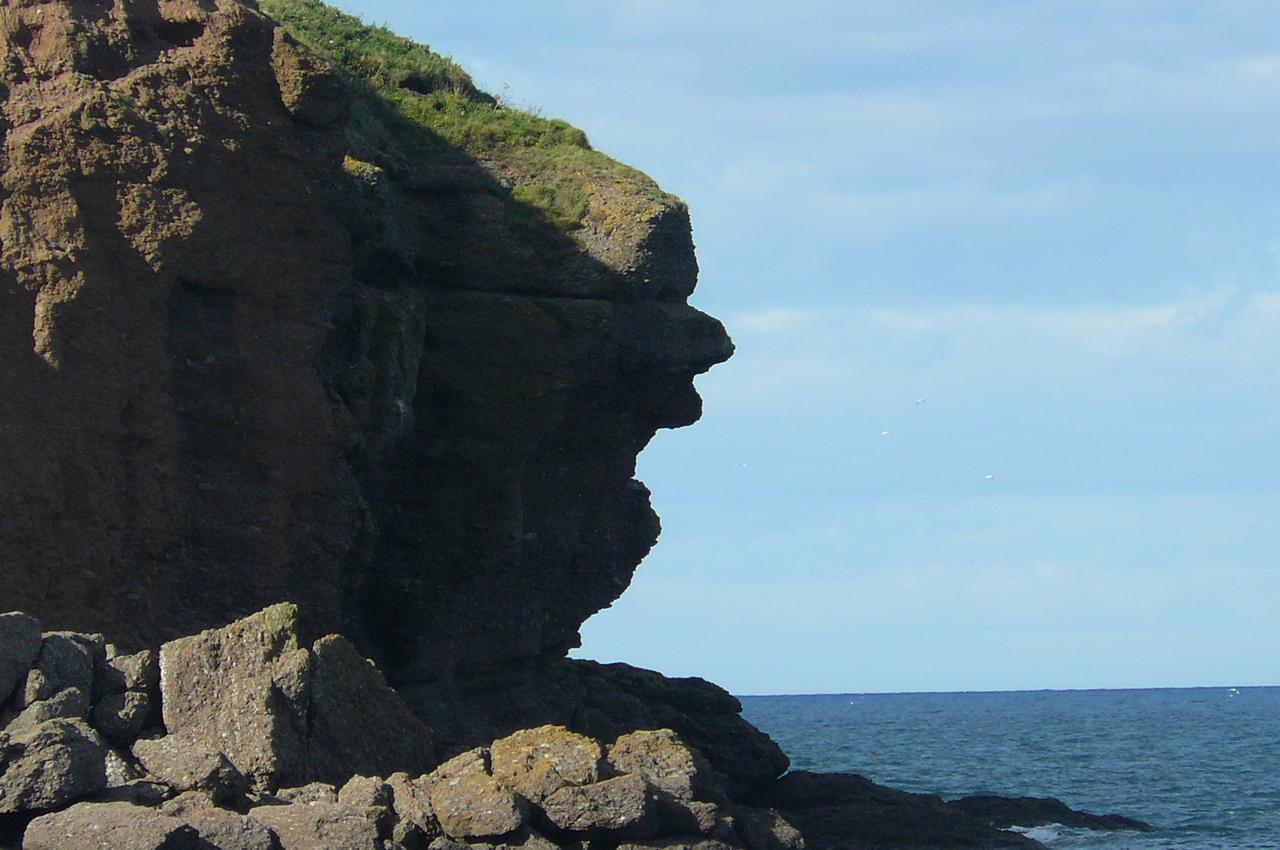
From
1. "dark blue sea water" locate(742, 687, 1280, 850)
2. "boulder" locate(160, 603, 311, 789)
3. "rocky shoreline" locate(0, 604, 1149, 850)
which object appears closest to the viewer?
"rocky shoreline" locate(0, 604, 1149, 850)

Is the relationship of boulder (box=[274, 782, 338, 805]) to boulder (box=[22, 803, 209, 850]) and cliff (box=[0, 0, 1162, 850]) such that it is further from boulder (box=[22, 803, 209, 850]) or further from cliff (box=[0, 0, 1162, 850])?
boulder (box=[22, 803, 209, 850])

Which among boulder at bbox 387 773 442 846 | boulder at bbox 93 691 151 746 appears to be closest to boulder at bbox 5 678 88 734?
boulder at bbox 93 691 151 746

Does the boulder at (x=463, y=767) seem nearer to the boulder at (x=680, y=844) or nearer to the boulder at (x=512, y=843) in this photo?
the boulder at (x=512, y=843)

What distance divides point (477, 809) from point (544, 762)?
4.27 ft

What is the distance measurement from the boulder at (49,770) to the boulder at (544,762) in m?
3.97

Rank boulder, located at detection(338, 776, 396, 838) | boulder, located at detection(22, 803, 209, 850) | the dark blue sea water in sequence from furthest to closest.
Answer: the dark blue sea water → boulder, located at detection(338, 776, 396, 838) → boulder, located at detection(22, 803, 209, 850)

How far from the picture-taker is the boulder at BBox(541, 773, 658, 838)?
1656 centimetres

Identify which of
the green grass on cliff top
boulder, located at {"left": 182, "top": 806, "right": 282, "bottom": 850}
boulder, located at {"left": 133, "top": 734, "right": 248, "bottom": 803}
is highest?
the green grass on cliff top

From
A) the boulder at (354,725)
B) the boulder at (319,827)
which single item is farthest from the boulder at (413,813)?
the boulder at (354,725)

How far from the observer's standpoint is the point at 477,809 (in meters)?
16.1

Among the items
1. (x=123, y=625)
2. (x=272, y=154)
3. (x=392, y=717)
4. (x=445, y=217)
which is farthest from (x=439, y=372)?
(x=392, y=717)

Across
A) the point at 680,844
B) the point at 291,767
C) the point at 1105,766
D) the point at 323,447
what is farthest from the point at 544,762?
the point at 1105,766

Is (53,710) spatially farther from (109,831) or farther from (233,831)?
(233,831)

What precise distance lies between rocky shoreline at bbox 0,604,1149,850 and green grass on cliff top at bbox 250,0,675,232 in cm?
1131
